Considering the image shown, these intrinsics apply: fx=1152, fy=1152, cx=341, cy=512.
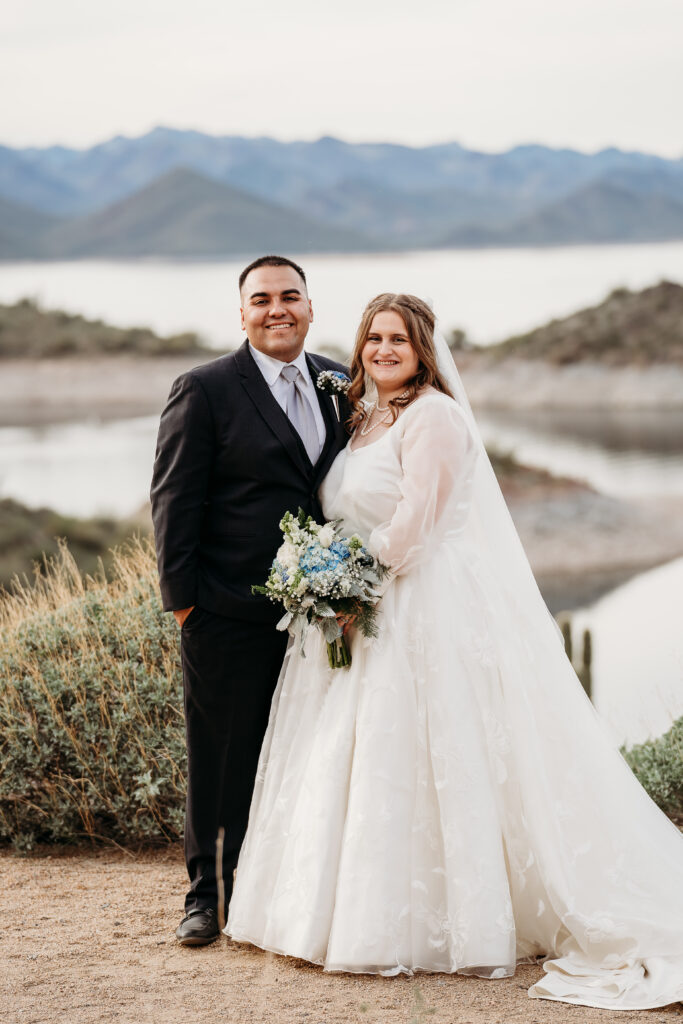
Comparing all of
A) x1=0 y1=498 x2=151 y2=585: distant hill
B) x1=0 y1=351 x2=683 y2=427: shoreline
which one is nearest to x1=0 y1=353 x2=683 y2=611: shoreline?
x1=0 y1=351 x2=683 y2=427: shoreline

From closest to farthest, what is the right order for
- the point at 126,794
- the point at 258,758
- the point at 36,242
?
1. the point at 258,758
2. the point at 126,794
3. the point at 36,242

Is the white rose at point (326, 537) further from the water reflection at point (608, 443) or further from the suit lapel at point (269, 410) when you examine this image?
the water reflection at point (608, 443)

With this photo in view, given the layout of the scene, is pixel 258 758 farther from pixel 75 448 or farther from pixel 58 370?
pixel 58 370

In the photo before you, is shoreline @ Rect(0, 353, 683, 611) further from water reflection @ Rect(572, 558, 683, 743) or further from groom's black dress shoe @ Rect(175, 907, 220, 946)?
groom's black dress shoe @ Rect(175, 907, 220, 946)

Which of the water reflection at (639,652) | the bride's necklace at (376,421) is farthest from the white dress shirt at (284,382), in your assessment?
the water reflection at (639,652)

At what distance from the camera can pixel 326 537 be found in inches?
159

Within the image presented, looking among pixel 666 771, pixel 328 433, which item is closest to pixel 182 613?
pixel 328 433

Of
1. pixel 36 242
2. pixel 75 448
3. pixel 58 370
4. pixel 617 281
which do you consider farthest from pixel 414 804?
pixel 36 242

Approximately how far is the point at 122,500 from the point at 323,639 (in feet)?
103

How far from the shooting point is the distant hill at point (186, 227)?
58.5 metres

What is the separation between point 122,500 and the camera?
115ft

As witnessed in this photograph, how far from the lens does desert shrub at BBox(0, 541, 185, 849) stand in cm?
614

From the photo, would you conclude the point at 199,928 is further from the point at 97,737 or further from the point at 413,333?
the point at 413,333

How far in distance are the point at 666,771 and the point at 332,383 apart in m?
3.08
